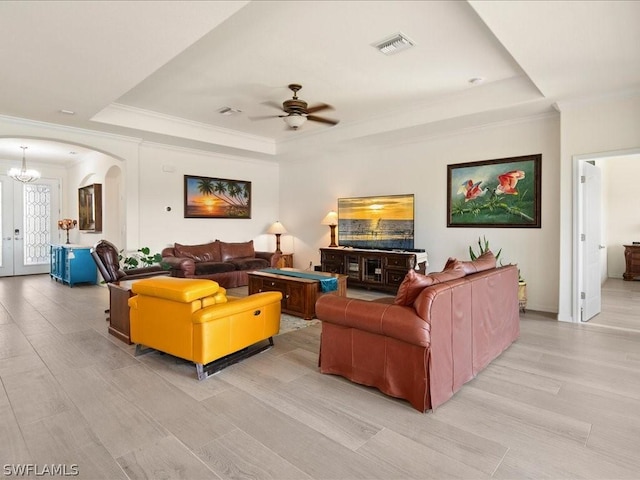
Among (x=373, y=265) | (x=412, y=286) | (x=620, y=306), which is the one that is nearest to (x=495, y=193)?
(x=373, y=265)

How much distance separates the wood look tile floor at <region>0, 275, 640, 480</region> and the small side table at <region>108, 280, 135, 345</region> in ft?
0.65

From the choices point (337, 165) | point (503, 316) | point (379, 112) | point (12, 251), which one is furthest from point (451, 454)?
point (12, 251)

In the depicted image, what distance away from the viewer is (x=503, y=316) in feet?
11.6

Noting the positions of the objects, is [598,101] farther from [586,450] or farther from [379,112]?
[586,450]

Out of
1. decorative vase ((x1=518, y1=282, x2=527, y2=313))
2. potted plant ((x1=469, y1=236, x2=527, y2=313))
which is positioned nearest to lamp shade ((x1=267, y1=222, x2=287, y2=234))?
potted plant ((x1=469, y1=236, x2=527, y2=313))

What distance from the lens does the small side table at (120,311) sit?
3893 mm

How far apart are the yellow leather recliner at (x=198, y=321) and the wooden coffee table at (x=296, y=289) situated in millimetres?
1236

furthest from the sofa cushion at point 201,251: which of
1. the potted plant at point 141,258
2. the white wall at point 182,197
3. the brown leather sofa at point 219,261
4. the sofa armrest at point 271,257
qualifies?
the sofa armrest at point 271,257

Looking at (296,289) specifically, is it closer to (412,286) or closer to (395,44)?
(412,286)

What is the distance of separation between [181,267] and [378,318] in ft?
15.1

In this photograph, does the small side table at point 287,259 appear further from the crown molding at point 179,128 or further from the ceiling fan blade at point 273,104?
the ceiling fan blade at point 273,104

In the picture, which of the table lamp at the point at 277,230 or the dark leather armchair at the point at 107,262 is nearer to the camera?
the dark leather armchair at the point at 107,262

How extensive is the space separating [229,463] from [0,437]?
146 centimetres

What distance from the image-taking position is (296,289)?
16.3 ft
